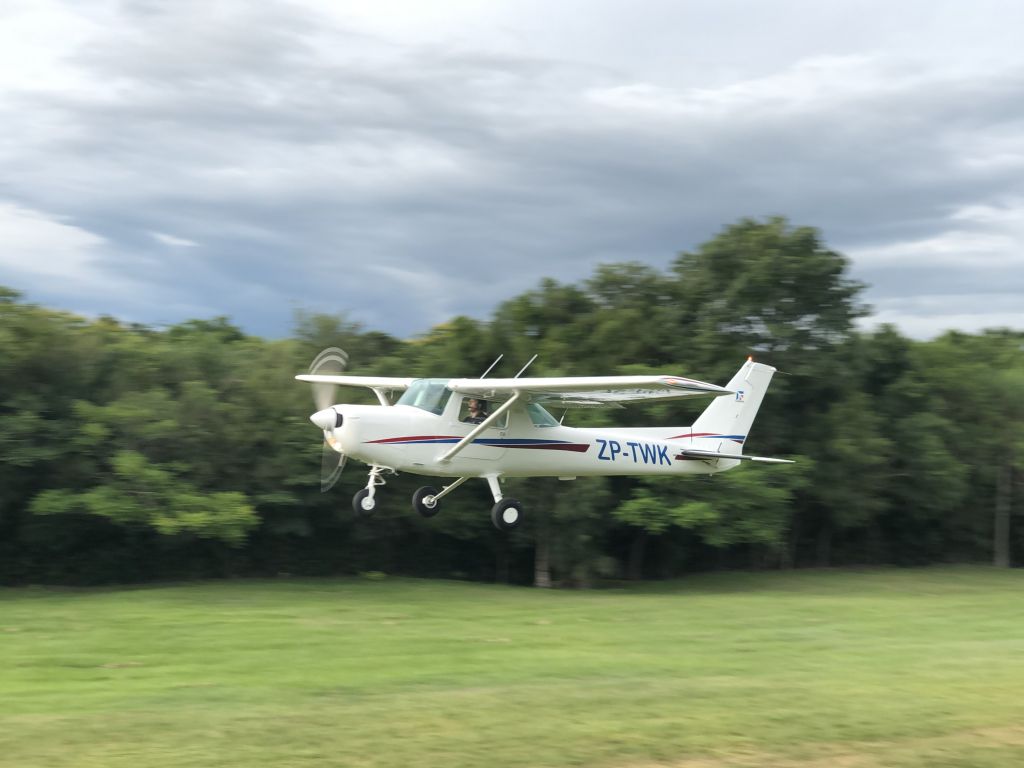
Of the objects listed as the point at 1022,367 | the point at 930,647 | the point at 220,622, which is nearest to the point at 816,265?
the point at 1022,367

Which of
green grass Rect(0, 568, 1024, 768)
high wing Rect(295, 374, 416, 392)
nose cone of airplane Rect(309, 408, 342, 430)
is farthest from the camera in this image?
high wing Rect(295, 374, 416, 392)

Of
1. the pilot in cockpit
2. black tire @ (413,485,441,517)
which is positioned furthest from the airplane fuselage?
black tire @ (413,485,441,517)

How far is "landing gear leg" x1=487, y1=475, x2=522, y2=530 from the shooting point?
2031cm

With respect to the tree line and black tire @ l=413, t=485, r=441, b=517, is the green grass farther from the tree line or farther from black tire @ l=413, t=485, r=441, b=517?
the tree line

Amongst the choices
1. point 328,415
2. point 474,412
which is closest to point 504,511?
point 474,412

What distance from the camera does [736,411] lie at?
→ 77.3 ft

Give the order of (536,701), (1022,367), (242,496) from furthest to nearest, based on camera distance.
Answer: (1022,367), (242,496), (536,701)

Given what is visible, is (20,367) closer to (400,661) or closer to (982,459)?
(400,661)

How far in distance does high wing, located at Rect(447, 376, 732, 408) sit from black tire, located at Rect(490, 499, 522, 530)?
2.06 metres

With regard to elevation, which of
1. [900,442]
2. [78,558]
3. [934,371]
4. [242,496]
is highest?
[934,371]

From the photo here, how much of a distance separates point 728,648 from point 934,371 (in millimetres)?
28253

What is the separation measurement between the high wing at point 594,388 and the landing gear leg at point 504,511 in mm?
1830

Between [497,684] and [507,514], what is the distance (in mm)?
7968

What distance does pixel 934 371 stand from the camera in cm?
4153
